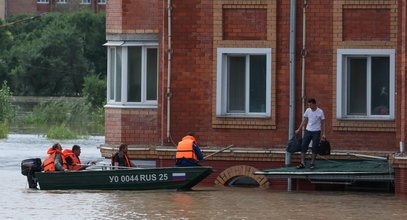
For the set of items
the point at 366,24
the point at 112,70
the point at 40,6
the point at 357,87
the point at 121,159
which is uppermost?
the point at 40,6

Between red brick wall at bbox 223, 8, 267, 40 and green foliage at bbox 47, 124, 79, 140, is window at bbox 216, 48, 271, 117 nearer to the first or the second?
red brick wall at bbox 223, 8, 267, 40

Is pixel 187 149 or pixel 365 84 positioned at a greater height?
pixel 365 84

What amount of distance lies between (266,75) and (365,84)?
2193mm

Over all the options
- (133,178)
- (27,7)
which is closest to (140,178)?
(133,178)

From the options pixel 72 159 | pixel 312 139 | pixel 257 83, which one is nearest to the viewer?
pixel 312 139

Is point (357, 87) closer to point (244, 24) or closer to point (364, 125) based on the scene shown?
point (364, 125)

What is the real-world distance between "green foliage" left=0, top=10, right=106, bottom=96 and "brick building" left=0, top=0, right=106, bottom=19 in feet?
60.4

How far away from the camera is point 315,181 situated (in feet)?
89.9

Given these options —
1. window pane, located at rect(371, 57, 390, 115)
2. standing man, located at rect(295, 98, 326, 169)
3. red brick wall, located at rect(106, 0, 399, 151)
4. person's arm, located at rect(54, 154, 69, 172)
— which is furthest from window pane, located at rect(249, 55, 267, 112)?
person's arm, located at rect(54, 154, 69, 172)

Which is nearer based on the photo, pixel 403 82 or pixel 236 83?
pixel 403 82

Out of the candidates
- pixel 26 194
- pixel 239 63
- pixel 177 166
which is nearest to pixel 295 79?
pixel 239 63

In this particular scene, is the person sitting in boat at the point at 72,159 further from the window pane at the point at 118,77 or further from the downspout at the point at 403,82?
the downspout at the point at 403,82

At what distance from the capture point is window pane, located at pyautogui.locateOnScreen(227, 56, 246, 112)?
93.4ft

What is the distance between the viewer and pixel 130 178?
2723 centimetres
